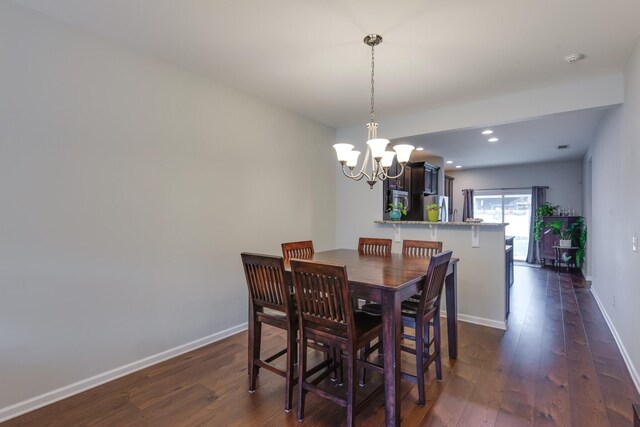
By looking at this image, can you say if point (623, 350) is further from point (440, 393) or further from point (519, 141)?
point (519, 141)

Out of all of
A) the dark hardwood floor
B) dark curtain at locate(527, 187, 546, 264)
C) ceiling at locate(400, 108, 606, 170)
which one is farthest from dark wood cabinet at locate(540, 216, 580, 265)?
the dark hardwood floor

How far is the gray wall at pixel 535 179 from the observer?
7.49 m

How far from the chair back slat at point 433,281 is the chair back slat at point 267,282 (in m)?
0.88

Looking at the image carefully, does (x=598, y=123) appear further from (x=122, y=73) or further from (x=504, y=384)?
(x=122, y=73)

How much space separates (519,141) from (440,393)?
4793mm

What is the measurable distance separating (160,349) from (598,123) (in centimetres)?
591

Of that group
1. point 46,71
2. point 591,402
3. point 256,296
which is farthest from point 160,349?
point 591,402

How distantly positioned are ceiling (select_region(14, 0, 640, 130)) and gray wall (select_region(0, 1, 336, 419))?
286 millimetres

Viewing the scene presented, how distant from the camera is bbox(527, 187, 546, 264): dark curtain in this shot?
7.77 m

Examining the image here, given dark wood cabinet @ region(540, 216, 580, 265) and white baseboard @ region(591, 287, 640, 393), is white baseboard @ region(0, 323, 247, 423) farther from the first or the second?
dark wood cabinet @ region(540, 216, 580, 265)

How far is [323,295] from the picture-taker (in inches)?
73.6

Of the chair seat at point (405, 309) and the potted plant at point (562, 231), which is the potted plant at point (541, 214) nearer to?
the potted plant at point (562, 231)

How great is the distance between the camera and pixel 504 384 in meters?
2.36

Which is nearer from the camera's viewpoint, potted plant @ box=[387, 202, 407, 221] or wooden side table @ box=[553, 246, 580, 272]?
potted plant @ box=[387, 202, 407, 221]
